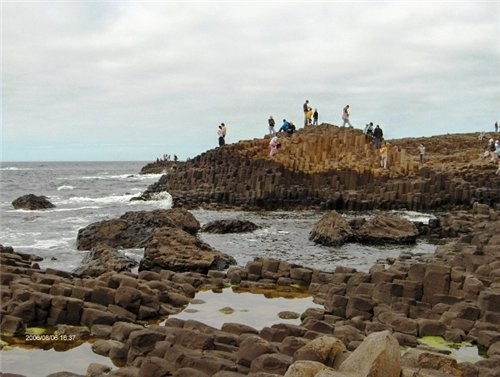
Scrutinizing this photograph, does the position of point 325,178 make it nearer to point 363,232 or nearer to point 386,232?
point 386,232

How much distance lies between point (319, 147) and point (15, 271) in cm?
3210

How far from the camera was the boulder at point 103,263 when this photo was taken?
16422 millimetres

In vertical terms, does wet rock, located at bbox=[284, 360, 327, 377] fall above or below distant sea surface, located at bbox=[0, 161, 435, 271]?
above

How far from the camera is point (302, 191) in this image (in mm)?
39125

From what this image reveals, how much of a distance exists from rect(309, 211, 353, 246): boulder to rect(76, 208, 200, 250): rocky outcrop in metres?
5.54

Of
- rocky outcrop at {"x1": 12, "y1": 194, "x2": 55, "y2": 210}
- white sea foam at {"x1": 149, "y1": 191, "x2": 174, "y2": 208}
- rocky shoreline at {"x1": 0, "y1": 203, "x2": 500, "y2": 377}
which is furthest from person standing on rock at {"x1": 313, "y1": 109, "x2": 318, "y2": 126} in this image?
rocky shoreline at {"x1": 0, "y1": 203, "x2": 500, "y2": 377}

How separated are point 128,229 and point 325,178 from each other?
2107cm

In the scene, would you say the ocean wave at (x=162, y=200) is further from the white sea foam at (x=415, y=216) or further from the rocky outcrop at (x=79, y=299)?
the rocky outcrop at (x=79, y=299)

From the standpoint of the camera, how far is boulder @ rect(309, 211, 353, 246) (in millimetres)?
23391

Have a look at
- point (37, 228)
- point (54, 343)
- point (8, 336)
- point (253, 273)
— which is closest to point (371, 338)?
point (54, 343)

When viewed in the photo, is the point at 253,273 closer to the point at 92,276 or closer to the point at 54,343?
the point at 92,276
